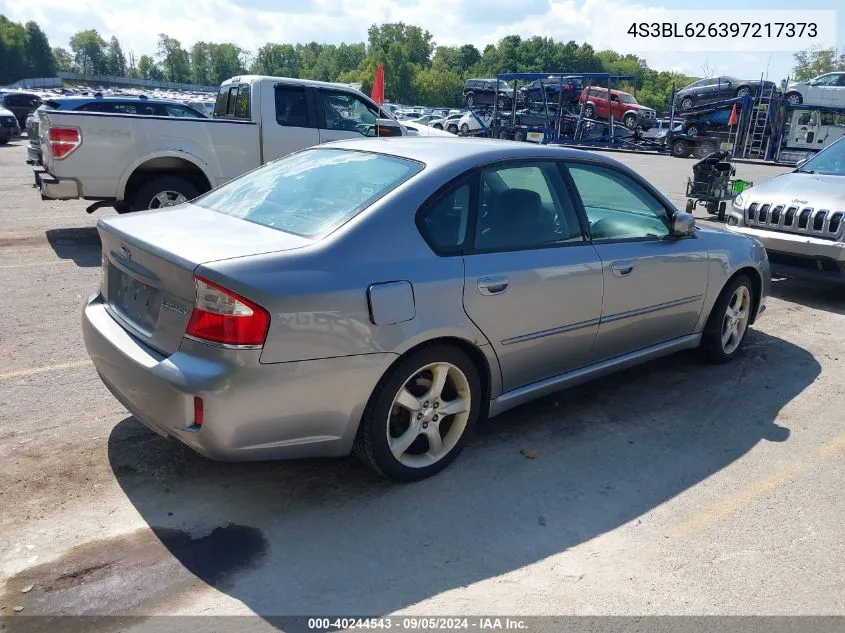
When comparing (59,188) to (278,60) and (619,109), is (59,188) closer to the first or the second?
(619,109)

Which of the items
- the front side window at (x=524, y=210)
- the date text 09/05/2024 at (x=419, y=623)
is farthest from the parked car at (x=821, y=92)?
the date text 09/05/2024 at (x=419, y=623)

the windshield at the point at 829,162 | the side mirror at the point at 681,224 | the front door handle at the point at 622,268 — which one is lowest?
the front door handle at the point at 622,268

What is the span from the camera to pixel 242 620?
249cm

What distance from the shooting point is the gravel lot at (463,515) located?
2.68m

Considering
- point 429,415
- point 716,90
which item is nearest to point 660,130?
point 716,90

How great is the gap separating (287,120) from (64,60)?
192108 mm

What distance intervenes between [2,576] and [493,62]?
142 m

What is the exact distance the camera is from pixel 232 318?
108 inches

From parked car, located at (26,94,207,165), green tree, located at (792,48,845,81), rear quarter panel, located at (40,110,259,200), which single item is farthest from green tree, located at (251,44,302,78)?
rear quarter panel, located at (40,110,259,200)

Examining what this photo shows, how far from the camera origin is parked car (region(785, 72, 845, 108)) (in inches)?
1081

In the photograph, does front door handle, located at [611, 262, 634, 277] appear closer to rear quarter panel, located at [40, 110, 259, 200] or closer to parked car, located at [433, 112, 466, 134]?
rear quarter panel, located at [40, 110, 259, 200]

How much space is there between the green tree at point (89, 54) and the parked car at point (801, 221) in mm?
190062

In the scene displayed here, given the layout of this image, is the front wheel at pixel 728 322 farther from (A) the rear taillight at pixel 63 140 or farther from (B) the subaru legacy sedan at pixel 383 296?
(A) the rear taillight at pixel 63 140

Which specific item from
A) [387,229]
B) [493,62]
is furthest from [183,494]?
[493,62]
